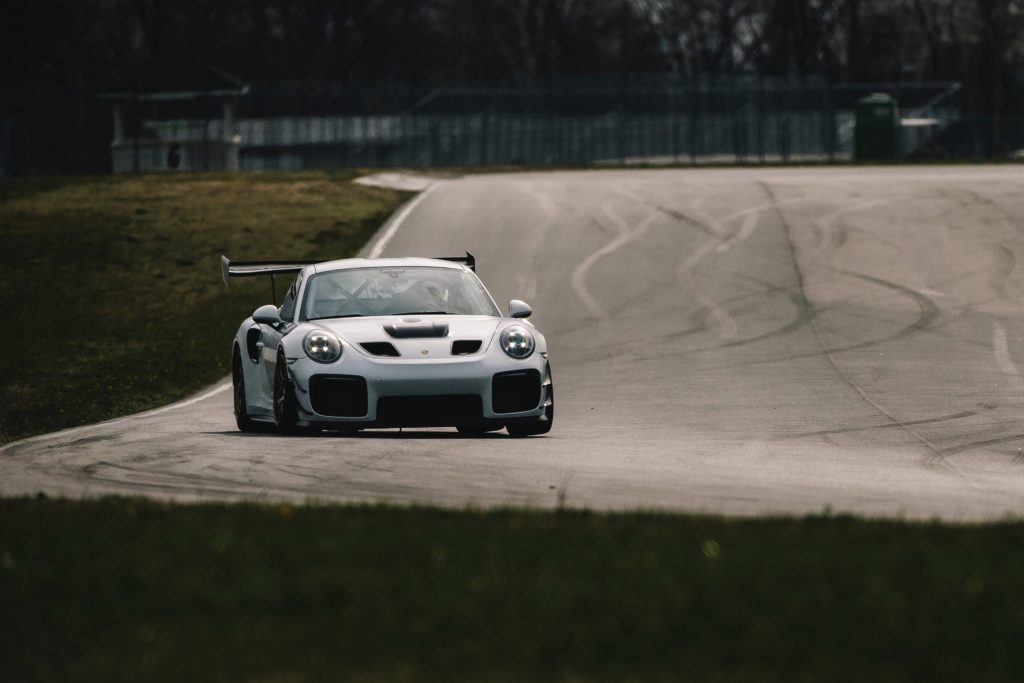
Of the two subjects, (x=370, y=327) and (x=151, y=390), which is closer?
(x=370, y=327)

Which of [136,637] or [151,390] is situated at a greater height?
[136,637]

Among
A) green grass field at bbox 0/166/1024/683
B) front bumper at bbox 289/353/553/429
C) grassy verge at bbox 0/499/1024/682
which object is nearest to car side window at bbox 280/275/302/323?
front bumper at bbox 289/353/553/429

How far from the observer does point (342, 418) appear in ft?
38.8

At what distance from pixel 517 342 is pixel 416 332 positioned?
2.38 feet

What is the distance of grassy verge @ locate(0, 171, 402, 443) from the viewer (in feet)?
63.8

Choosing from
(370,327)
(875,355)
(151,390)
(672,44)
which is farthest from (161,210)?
(672,44)

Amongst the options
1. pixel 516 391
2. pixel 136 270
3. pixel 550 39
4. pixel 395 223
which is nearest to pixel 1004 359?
pixel 516 391

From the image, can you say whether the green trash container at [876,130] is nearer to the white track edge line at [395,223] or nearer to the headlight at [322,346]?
the white track edge line at [395,223]

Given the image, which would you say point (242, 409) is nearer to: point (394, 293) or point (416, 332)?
point (394, 293)

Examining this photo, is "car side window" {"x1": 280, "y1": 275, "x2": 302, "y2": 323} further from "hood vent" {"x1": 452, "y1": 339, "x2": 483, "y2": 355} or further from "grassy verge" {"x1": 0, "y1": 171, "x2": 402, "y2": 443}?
"grassy verge" {"x1": 0, "y1": 171, "x2": 402, "y2": 443}

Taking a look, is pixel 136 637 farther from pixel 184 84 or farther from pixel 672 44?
pixel 672 44

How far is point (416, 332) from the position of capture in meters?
12.0

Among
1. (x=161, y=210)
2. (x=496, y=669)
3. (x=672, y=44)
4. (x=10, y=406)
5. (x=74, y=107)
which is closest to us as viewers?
(x=496, y=669)

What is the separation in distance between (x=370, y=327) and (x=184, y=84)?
42.2 m
